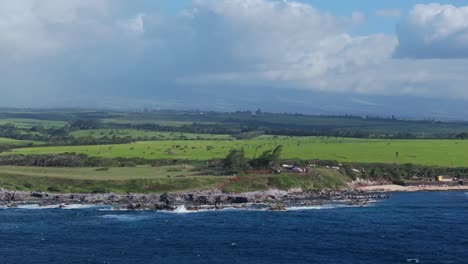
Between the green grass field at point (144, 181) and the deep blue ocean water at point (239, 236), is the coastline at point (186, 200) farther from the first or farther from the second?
the deep blue ocean water at point (239, 236)

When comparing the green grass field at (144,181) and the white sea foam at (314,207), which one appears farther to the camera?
the green grass field at (144,181)

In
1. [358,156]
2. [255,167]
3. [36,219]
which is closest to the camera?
[36,219]

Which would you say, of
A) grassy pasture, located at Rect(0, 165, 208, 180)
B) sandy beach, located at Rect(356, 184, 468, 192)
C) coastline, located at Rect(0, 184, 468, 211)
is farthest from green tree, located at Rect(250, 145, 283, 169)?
sandy beach, located at Rect(356, 184, 468, 192)

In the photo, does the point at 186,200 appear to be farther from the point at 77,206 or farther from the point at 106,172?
the point at 106,172

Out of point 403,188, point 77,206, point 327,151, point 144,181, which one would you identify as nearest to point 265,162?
point 144,181

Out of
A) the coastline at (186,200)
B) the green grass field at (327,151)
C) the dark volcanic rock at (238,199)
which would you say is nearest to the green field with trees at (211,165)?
the green grass field at (327,151)

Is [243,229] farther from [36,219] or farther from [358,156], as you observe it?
[358,156]

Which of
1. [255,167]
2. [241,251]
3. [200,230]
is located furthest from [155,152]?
[241,251]
